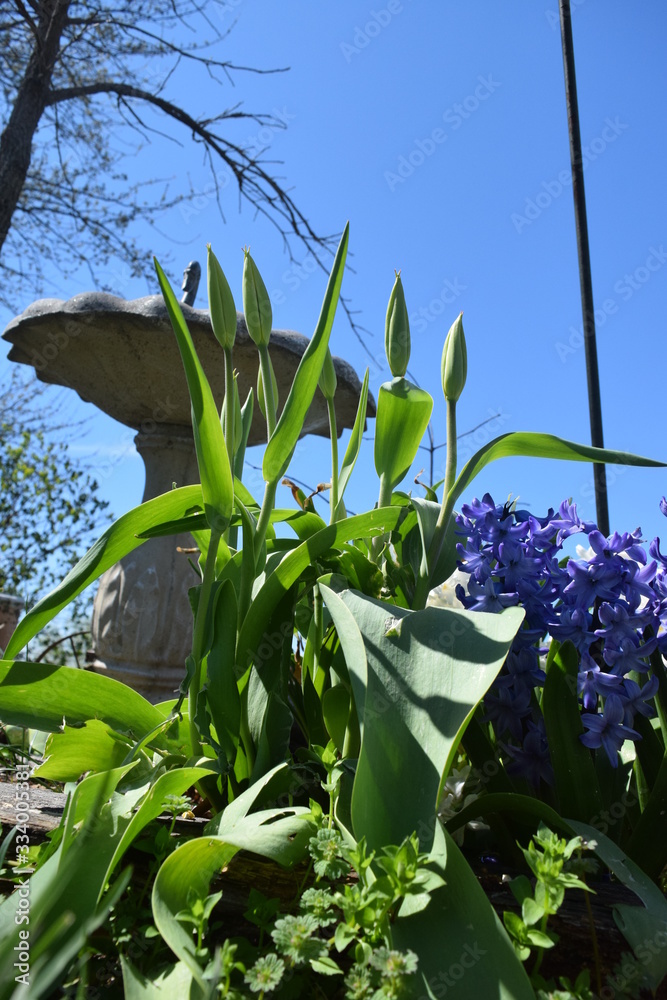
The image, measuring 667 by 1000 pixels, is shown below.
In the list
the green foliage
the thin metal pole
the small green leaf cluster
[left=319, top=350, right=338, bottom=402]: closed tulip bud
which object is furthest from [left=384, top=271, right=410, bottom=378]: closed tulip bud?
the thin metal pole

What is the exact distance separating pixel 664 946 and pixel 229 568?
2.03 ft

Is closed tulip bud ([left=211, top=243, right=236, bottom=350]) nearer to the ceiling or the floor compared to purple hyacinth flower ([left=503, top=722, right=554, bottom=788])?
nearer to the ceiling

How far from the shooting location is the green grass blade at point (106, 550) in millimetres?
890

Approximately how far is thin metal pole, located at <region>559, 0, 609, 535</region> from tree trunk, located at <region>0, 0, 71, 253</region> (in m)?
3.55

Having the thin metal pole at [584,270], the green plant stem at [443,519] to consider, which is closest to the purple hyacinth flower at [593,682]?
the green plant stem at [443,519]

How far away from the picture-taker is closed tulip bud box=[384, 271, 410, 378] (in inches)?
38.7

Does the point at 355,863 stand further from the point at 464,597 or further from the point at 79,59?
the point at 79,59

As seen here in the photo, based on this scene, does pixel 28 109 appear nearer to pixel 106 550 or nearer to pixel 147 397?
pixel 147 397

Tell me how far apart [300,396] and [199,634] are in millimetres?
299

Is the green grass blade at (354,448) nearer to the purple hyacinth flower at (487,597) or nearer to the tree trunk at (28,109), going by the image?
the purple hyacinth flower at (487,597)

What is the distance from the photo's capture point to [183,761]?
912mm

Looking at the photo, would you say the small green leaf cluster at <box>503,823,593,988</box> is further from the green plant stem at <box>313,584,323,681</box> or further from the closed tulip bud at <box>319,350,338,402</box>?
the closed tulip bud at <box>319,350,338,402</box>

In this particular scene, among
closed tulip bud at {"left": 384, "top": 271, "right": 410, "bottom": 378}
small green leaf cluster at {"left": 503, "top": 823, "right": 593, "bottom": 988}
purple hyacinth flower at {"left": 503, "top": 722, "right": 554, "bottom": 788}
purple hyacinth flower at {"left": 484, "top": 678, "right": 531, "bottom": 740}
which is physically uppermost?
closed tulip bud at {"left": 384, "top": 271, "right": 410, "bottom": 378}

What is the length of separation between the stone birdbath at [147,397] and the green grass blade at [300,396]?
159cm
